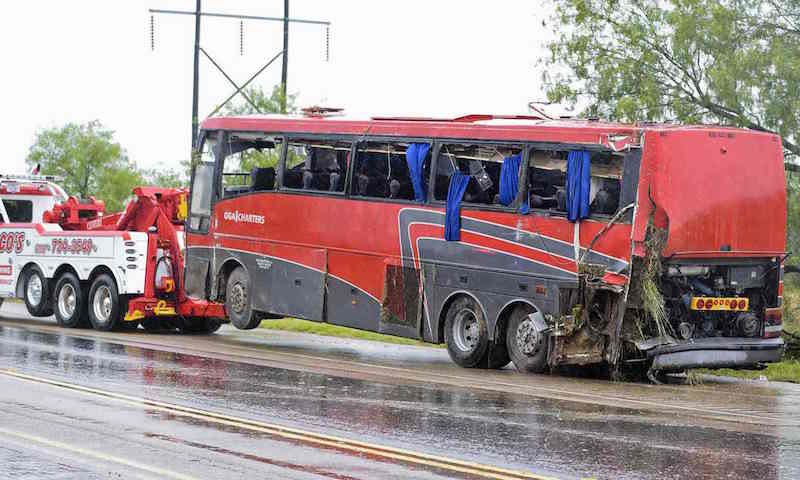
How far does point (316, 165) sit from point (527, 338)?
16.4ft

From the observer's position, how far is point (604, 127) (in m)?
17.5

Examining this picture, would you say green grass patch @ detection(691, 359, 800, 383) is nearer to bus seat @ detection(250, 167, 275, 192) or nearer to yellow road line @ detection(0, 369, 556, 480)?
bus seat @ detection(250, 167, 275, 192)

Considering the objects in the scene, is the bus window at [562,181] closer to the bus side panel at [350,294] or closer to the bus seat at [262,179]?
the bus side panel at [350,294]

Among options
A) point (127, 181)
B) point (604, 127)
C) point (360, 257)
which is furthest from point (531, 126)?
point (127, 181)

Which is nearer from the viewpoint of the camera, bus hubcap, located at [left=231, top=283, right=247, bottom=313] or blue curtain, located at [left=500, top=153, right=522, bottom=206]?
blue curtain, located at [left=500, top=153, right=522, bottom=206]

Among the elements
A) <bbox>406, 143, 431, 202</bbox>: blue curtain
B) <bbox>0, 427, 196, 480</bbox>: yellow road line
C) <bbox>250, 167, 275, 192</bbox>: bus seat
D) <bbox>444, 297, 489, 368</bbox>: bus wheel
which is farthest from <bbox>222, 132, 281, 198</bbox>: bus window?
<bbox>0, 427, 196, 480</bbox>: yellow road line

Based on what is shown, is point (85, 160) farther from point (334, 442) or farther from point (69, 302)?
point (334, 442)

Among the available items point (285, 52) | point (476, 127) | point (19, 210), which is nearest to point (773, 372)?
point (476, 127)

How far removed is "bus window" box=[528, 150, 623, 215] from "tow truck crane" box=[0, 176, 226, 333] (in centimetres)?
704

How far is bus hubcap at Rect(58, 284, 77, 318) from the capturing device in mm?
24688

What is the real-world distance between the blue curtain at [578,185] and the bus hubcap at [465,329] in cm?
213

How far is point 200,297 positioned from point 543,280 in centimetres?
739

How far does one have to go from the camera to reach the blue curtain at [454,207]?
19016 mm

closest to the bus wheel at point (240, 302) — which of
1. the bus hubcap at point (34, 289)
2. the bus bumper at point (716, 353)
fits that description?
the bus hubcap at point (34, 289)
